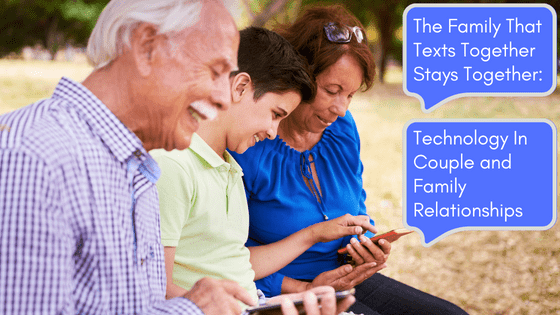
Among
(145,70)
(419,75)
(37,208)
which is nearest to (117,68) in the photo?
(145,70)

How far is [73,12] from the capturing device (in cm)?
2019

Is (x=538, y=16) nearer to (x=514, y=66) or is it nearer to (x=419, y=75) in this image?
(x=514, y=66)

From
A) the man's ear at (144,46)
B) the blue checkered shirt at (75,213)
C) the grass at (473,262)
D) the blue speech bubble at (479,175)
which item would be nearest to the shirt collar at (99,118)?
the blue checkered shirt at (75,213)

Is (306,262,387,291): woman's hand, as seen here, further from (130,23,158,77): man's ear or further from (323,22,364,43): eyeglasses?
(130,23,158,77): man's ear

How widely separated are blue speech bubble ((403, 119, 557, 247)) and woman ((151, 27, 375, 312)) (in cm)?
207

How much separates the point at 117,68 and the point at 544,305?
3.97 m

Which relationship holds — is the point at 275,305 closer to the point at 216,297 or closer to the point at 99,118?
the point at 216,297

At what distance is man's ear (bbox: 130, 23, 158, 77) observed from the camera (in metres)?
1.11

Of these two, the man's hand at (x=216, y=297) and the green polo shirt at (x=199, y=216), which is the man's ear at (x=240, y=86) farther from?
the man's hand at (x=216, y=297)

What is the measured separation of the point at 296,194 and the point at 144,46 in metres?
1.18

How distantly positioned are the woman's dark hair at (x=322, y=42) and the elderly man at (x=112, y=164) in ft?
3.24

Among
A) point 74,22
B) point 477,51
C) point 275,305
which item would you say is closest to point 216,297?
point 275,305

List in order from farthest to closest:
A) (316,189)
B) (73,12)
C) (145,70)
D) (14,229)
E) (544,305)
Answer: (73,12) < (544,305) < (316,189) < (145,70) < (14,229)

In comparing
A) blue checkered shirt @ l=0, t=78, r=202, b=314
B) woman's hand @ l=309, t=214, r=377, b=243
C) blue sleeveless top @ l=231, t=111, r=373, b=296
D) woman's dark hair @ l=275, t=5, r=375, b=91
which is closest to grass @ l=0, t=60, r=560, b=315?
Answer: blue sleeveless top @ l=231, t=111, r=373, b=296
